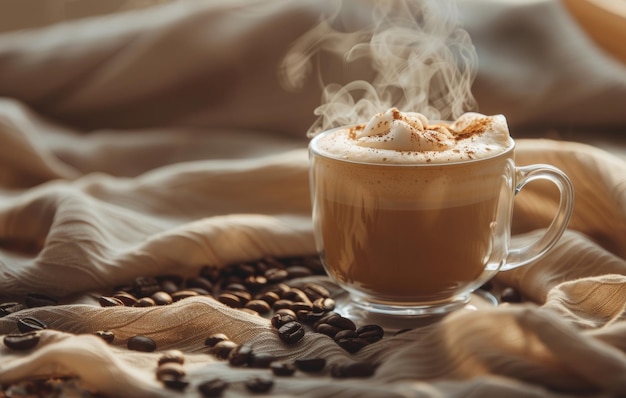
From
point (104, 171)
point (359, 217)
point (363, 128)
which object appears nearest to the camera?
point (359, 217)

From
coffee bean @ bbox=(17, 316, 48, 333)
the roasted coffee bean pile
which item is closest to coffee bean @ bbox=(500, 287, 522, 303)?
the roasted coffee bean pile

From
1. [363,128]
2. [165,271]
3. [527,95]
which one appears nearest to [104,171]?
[165,271]

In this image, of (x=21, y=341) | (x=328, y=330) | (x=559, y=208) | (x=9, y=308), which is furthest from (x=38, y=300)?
(x=559, y=208)

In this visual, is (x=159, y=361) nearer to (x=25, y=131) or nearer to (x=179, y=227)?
(x=179, y=227)

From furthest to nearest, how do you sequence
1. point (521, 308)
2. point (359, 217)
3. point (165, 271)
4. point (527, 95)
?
point (527, 95), point (165, 271), point (359, 217), point (521, 308)

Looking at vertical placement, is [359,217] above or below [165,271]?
above

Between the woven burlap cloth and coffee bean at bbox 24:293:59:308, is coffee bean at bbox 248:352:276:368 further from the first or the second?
coffee bean at bbox 24:293:59:308
